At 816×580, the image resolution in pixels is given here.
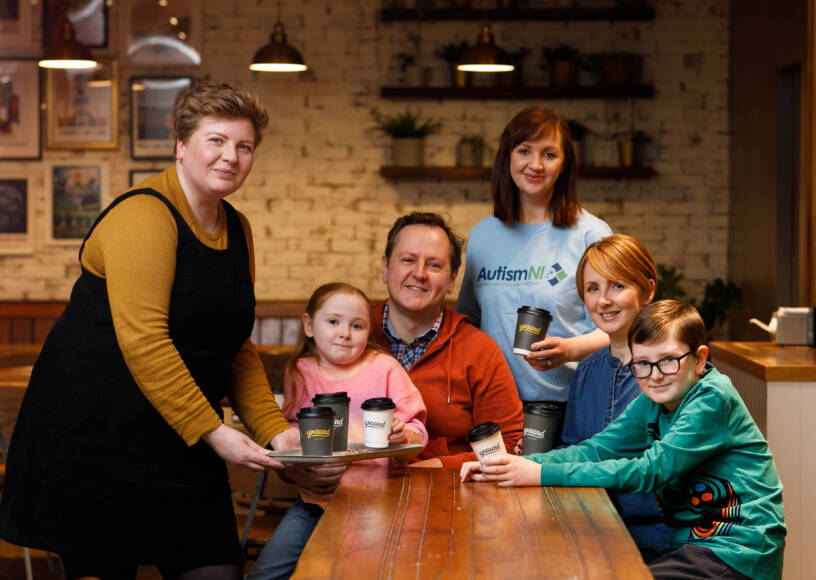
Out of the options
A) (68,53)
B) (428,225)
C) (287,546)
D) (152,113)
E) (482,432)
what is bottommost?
(287,546)

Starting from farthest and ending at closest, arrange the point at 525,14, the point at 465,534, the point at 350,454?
the point at 525,14, the point at 350,454, the point at 465,534

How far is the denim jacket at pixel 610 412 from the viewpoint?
236 cm

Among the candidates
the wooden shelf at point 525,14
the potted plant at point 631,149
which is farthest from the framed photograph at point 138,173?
the potted plant at point 631,149

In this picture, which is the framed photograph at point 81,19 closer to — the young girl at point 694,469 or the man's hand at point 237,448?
the man's hand at point 237,448

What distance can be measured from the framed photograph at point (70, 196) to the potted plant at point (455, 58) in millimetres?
2561

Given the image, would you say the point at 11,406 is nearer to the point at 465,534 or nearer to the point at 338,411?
the point at 338,411

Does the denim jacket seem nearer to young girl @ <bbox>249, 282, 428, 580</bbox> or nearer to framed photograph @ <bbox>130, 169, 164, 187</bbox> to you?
young girl @ <bbox>249, 282, 428, 580</bbox>

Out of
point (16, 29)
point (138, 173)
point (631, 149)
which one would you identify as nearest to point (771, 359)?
point (631, 149)

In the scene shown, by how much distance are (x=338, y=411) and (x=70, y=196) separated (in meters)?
5.41

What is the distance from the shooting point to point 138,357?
1.96 m

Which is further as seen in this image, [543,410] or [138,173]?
[138,173]

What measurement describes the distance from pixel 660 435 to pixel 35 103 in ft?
19.6

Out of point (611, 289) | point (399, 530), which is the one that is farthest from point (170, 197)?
point (611, 289)

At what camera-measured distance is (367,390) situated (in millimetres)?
2490
